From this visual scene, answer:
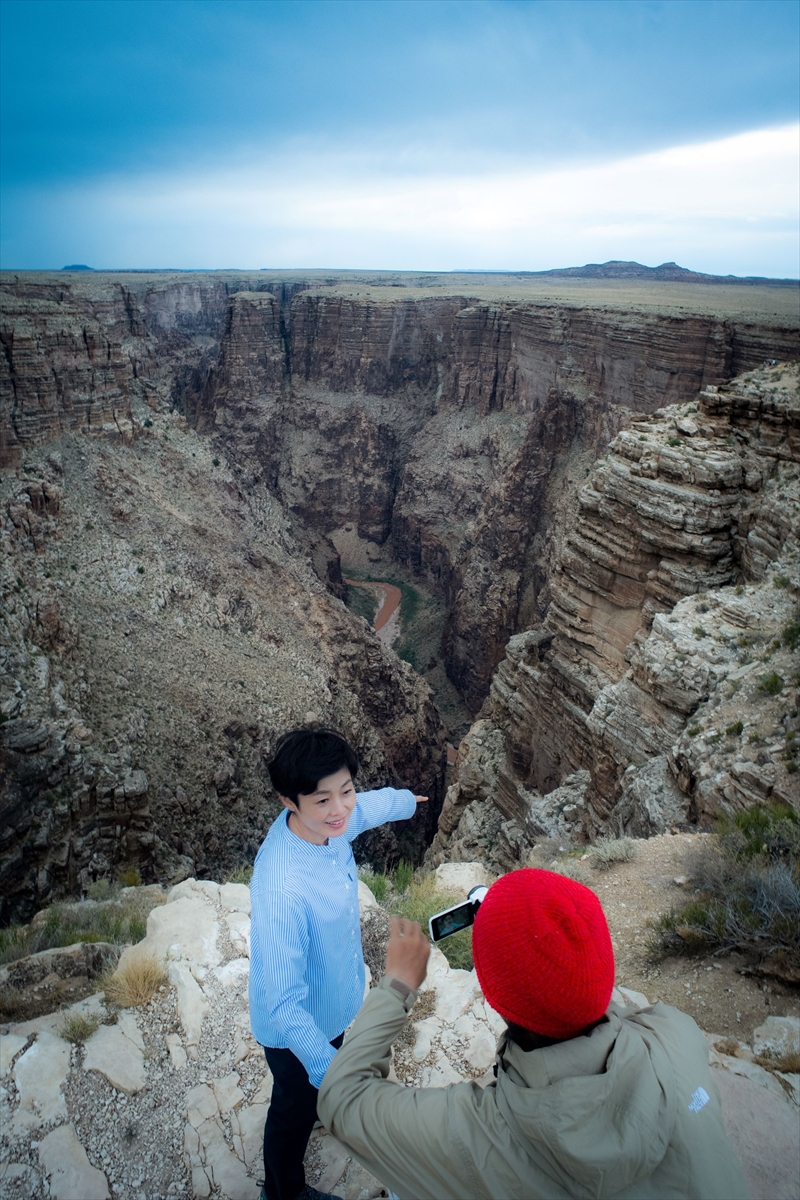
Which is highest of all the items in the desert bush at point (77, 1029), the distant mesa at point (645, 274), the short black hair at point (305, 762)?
the distant mesa at point (645, 274)

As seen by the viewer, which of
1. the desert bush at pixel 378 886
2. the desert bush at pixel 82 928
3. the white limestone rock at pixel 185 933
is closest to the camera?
the white limestone rock at pixel 185 933

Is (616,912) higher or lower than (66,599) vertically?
higher

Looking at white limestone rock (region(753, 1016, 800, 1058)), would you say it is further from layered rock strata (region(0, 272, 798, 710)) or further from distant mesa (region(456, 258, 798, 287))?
distant mesa (region(456, 258, 798, 287))

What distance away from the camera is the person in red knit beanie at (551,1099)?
5.93ft

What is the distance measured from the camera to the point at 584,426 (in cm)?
3180

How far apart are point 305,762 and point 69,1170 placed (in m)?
2.40

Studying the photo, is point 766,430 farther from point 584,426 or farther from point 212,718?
point 584,426

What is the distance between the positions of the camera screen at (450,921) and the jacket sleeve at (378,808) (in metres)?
0.88

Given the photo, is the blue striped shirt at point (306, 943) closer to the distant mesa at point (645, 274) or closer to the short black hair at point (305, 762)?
the short black hair at point (305, 762)

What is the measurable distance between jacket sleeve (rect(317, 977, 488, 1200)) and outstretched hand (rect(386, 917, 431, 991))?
174 mm

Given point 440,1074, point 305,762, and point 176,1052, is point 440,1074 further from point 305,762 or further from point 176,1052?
point 305,762

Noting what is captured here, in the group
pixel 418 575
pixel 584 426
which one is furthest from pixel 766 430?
pixel 418 575

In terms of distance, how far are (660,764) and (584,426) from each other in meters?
25.9

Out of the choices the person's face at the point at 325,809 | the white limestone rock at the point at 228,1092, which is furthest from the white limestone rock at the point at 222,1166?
the person's face at the point at 325,809
